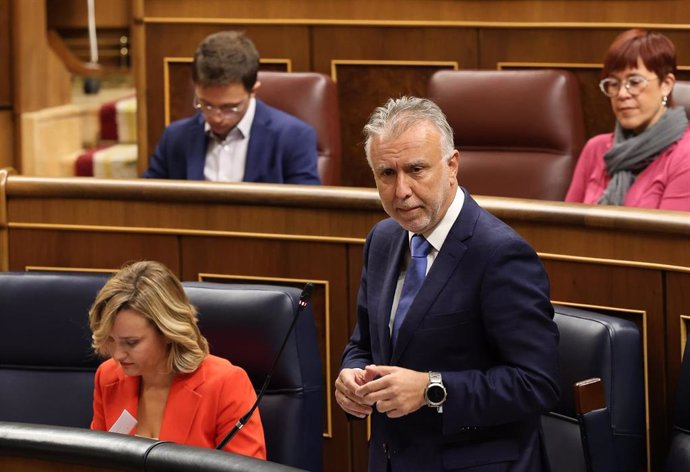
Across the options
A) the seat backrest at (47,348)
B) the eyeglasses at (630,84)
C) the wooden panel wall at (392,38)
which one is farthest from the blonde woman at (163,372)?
the wooden panel wall at (392,38)

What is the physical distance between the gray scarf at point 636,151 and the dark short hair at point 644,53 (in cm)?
6

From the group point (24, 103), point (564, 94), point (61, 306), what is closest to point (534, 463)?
point (61, 306)

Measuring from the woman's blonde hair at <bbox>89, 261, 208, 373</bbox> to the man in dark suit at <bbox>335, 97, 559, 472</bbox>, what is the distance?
24cm

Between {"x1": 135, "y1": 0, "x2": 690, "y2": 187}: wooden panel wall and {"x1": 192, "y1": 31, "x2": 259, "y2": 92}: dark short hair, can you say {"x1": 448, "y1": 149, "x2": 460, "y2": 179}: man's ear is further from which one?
{"x1": 135, "y1": 0, "x2": 690, "y2": 187}: wooden panel wall

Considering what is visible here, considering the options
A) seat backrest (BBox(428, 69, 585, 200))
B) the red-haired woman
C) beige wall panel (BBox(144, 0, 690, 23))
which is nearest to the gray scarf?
the red-haired woman

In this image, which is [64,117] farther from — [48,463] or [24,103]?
[48,463]

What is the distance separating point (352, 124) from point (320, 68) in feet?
0.37

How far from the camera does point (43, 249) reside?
5.15 feet

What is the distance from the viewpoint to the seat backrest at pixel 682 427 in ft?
3.68

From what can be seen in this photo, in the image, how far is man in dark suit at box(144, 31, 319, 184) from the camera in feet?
5.65

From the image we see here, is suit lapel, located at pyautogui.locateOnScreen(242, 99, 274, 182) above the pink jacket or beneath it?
above

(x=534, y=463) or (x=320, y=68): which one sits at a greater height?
(x=320, y=68)

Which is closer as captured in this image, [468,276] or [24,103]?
[468,276]

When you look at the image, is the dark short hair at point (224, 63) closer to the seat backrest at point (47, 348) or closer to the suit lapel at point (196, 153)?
the suit lapel at point (196, 153)
